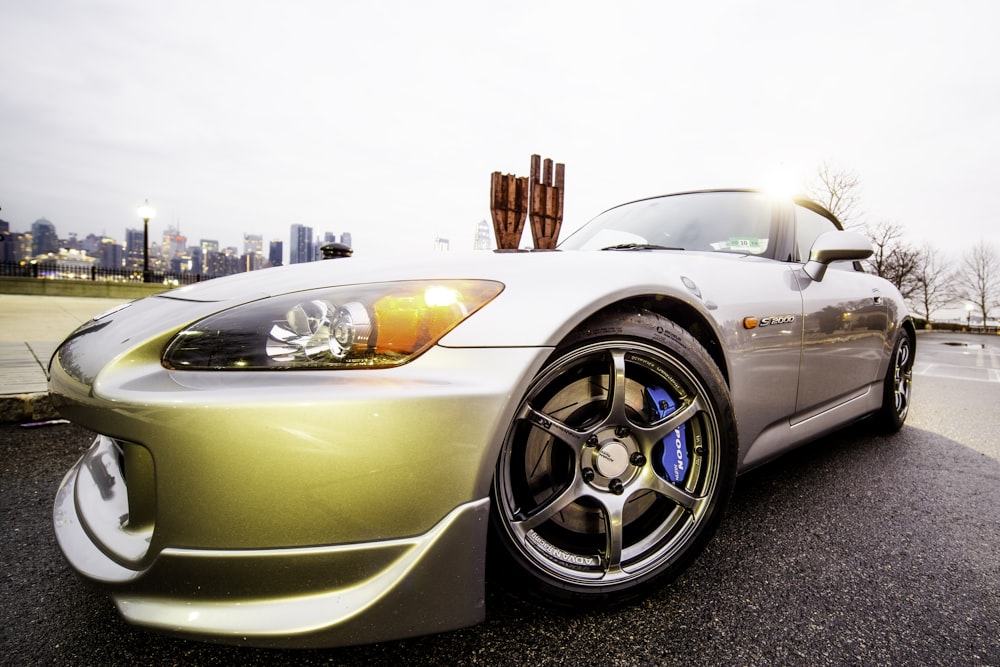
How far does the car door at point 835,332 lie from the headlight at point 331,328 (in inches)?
57.4

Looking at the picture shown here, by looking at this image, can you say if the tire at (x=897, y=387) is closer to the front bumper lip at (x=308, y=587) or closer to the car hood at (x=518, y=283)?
the car hood at (x=518, y=283)

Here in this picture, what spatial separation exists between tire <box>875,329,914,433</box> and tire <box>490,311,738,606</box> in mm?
2134

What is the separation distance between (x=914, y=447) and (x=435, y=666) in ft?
9.95

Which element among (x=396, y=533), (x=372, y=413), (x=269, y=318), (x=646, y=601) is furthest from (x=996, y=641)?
(x=269, y=318)

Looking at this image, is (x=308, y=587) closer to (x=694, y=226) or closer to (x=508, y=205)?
(x=694, y=226)

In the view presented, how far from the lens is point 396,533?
37.6 inches

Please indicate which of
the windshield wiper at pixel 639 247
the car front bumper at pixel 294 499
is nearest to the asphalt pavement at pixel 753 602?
the car front bumper at pixel 294 499

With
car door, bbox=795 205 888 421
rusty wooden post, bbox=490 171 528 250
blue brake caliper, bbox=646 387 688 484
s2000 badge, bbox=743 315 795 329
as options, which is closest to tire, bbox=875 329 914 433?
car door, bbox=795 205 888 421

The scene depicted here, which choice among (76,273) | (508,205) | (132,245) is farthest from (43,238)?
(508,205)

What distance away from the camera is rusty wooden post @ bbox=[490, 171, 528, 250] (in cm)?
1580

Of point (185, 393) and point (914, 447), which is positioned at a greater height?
point (185, 393)

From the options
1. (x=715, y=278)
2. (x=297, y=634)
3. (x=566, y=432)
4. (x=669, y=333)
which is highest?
(x=715, y=278)

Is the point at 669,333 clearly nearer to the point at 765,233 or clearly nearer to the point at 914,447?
the point at 765,233

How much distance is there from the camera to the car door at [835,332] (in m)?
1.92
